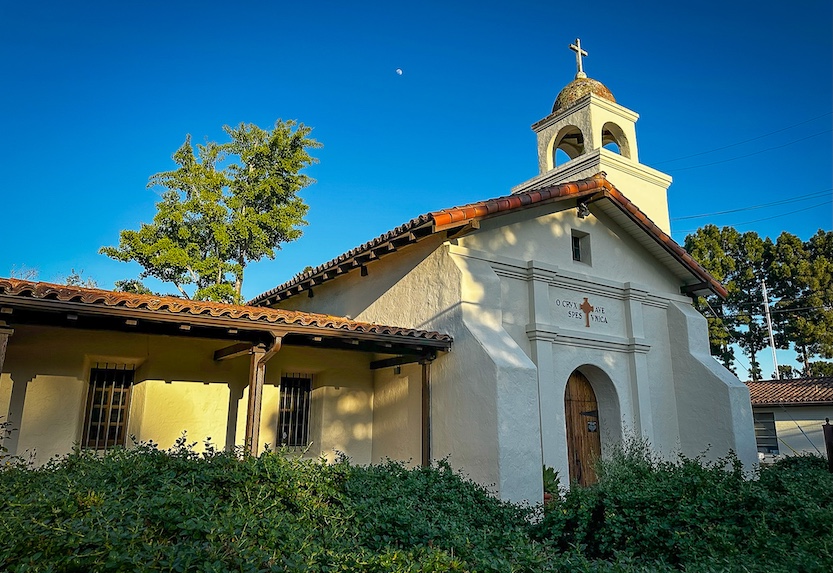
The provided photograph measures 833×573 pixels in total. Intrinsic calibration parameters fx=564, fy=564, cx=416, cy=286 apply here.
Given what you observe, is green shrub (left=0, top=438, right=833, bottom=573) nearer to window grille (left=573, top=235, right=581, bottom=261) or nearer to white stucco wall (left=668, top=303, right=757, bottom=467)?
white stucco wall (left=668, top=303, right=757, bottom=467)

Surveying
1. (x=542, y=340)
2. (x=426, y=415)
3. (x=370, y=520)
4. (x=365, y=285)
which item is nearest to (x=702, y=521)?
(x=370, y=520)

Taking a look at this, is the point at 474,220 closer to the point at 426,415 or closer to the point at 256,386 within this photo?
the point at 426,415

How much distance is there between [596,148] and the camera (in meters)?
14.2

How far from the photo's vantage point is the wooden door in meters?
10.8

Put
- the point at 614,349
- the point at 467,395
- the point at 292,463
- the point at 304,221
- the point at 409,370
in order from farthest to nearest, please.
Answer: the point at 304,221, the point at 614,349, the point at 409,370, the point at 467,395, the point at 292,463

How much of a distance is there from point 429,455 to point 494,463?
1429mm

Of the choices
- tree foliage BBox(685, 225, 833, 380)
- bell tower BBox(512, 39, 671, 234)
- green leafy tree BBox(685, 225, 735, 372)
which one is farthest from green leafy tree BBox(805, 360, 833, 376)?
bell tower BBox(512, 39, 671, 234)

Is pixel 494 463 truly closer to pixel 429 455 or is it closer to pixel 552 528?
pixel 429 455

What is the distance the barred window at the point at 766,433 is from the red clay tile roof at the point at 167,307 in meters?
16.4

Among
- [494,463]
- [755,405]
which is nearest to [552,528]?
[494,463]

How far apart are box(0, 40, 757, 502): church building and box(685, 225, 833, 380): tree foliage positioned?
19.5 metres

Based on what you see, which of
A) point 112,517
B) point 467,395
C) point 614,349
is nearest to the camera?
point 112,517


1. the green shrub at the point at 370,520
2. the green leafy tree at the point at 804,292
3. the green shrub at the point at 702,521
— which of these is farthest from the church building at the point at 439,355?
the green leafy tree at the point at 804,292

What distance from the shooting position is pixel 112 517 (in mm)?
3879
